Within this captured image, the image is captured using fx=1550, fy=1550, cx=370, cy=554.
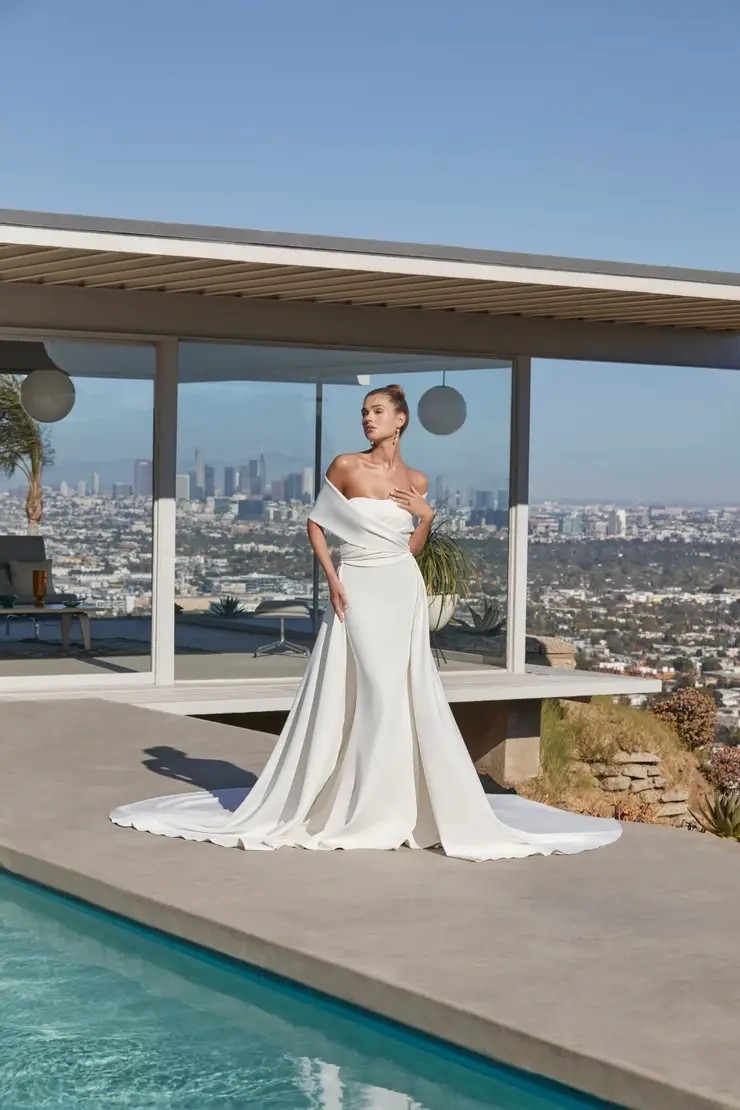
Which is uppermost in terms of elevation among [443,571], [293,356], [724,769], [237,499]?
[293,356]

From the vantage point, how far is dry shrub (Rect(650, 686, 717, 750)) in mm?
18062

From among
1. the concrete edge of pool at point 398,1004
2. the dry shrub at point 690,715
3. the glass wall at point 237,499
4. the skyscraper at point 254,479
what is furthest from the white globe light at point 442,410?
the dry shrub at point 690,715

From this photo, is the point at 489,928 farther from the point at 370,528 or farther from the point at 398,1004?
the point at 370,528

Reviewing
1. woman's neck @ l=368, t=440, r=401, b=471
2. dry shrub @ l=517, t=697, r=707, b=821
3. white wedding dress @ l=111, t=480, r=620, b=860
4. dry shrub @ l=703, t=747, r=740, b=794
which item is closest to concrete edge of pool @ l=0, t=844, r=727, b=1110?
white wedding dress @ l=111, t=480, r=620, b=860

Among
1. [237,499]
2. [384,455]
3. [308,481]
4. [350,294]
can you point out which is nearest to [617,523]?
[308,481]

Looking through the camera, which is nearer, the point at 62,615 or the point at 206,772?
the point at 206,772

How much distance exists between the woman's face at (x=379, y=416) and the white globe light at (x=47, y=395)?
18.1 feet

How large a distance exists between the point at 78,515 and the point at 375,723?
5.99 metres

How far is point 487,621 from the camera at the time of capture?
12.2 metres

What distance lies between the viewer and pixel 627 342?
12453mm

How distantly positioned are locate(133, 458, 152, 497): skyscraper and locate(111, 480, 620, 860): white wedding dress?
5.16m

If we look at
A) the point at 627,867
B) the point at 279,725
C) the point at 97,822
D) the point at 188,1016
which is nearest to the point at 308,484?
the point at 279,725

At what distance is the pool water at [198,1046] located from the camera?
387 centimetres

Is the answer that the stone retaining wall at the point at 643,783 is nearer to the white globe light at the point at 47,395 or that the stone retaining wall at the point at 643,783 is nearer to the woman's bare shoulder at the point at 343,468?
the white globe light at the point at 47,395
